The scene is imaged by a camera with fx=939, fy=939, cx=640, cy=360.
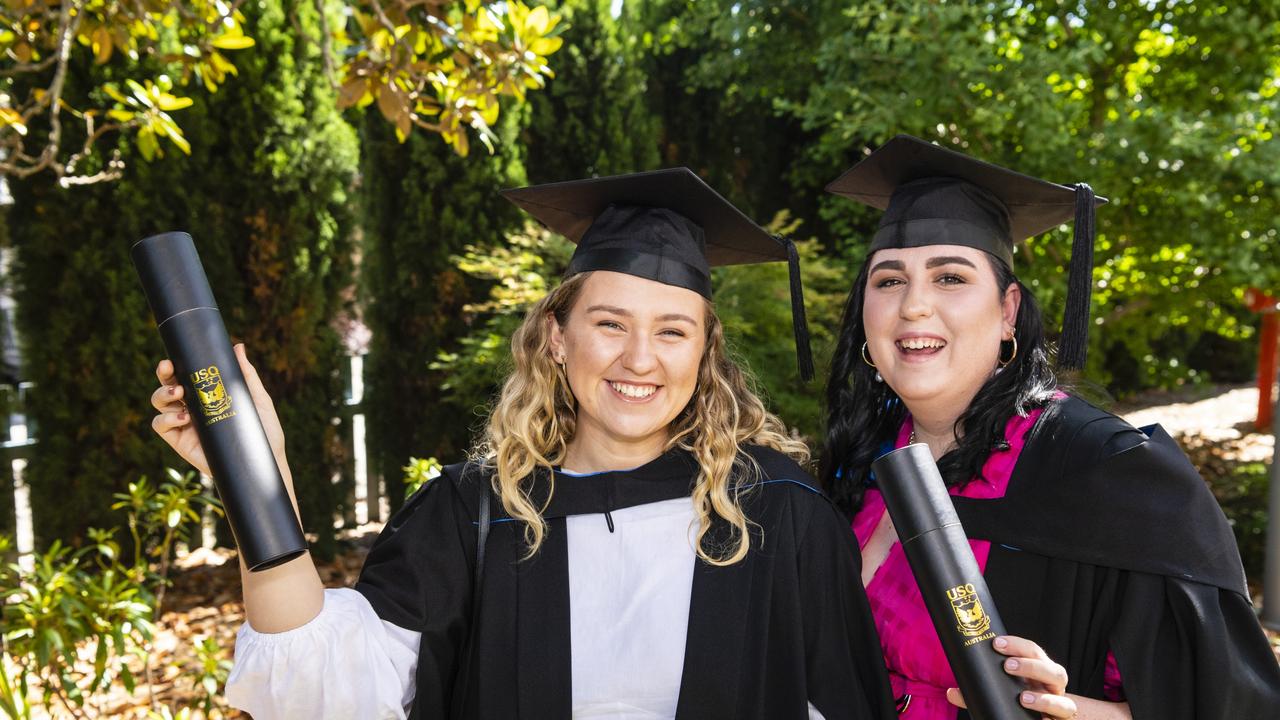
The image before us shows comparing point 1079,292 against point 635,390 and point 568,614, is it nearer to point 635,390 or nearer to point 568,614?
point 635,390

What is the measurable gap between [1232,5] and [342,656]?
7.00 metres

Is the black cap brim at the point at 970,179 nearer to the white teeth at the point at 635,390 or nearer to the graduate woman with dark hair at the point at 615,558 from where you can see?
the graduate woman with dark hair at the point at 615,558

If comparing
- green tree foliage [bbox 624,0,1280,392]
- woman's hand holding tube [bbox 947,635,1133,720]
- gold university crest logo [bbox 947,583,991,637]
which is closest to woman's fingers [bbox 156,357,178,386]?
gold university crest logo [bbox 947,583,991,637]

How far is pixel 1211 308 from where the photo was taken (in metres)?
8.13

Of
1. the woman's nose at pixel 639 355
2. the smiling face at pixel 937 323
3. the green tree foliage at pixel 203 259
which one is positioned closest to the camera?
the woman's nose at pixel 639 355

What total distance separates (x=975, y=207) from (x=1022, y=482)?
2.15ft

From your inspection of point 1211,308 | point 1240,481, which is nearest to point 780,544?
point 1240,481

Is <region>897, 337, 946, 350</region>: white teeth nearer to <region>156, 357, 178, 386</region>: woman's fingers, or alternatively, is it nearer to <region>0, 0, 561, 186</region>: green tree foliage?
<region>156, 357, 178, 386</region>: woman's fingers

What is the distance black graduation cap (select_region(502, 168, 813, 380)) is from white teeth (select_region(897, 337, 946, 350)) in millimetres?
392

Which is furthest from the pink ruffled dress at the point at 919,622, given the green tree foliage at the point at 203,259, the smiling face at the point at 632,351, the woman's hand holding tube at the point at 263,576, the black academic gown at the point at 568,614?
the green tree foliage at the point at 203,259

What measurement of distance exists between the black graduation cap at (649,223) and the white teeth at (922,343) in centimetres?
39

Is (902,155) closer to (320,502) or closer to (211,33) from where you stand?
(211,33)

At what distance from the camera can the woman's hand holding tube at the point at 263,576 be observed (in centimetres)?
160

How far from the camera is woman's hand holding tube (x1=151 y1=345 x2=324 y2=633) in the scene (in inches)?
62.9
